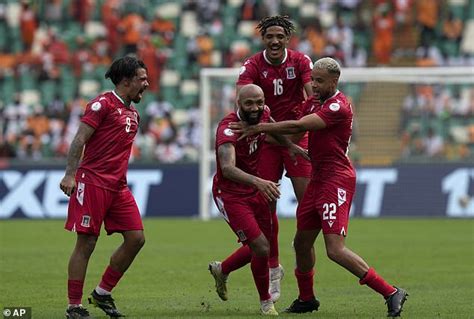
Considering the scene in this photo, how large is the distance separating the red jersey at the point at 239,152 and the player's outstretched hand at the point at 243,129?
0.04 meters

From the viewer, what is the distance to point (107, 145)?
1144 centimetres

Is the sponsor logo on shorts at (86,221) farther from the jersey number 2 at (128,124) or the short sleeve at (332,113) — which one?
the short sleeve at (332,113)

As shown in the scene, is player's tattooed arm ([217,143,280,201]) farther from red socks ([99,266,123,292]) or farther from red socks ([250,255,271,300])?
red socks ([99,266,123,292])

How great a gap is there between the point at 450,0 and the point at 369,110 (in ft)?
28.1

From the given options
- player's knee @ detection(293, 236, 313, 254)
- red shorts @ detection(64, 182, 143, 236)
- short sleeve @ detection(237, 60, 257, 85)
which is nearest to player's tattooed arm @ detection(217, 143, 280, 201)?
player's knee @ detection(293, 236, 313, 254)

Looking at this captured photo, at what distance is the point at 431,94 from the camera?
27.2 meters

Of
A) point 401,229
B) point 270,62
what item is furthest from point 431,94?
point 270,62

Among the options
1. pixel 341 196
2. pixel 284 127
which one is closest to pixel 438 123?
pixel 341 196

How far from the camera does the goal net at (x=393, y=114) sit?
2652 cm

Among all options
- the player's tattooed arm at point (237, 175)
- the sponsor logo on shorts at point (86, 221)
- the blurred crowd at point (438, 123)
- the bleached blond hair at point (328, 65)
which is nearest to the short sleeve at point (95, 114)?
the sponsor logo on shorts at point (86, 221)

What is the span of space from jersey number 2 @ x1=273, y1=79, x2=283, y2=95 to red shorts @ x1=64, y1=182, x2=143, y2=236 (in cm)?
235

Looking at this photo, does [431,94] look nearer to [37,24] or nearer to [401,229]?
[401,229]

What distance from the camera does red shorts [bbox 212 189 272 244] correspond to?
11533 mm

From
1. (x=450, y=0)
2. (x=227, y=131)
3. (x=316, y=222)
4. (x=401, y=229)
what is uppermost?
(x=450, y=0)
